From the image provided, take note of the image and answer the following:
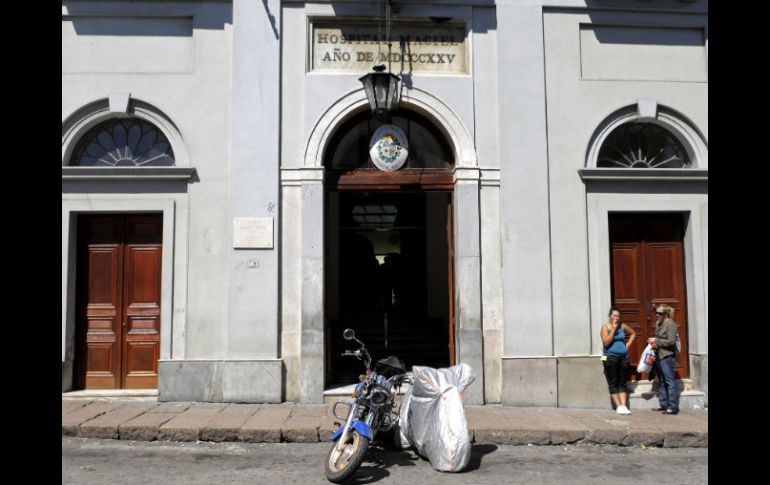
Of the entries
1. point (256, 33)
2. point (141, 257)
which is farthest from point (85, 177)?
point (256, 33)

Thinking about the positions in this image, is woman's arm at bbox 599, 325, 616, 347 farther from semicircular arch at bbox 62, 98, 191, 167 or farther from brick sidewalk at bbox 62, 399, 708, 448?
semicircular arch at bbox 62, 98, 191, 167

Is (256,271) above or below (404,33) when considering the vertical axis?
below

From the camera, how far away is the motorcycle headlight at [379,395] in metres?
5.68

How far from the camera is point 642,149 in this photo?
928 cm

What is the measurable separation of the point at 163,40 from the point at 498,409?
297 inches

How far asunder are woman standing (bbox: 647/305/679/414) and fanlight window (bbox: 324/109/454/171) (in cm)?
396

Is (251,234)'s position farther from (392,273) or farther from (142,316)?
(392,273)

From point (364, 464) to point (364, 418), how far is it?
1.74 ft

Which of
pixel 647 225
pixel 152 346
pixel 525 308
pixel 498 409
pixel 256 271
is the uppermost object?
pixel 647 225

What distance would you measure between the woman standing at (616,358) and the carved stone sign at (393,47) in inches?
175

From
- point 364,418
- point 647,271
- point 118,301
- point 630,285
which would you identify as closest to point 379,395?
point 364,418
